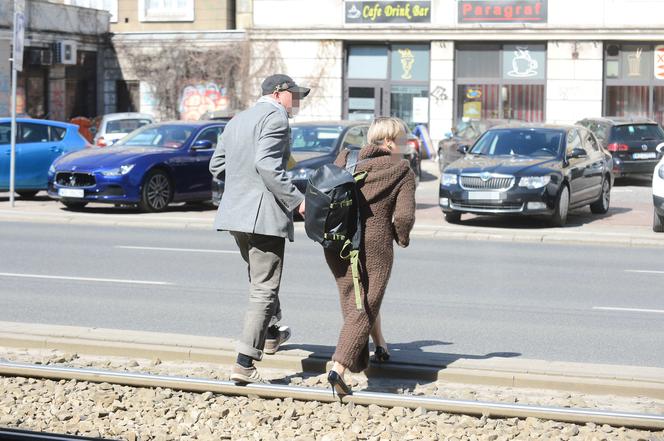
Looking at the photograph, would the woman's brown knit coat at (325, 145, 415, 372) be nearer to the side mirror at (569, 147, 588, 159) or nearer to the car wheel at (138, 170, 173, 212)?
the side mirror at (569, 147, 588, 159)

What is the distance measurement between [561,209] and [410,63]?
19.6 metres

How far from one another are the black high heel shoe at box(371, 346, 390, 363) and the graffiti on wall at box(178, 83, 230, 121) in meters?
31.9

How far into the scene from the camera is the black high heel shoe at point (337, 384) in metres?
6.68

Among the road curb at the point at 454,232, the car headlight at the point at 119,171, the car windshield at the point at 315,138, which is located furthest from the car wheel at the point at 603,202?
the car headlight at the point at 119,171

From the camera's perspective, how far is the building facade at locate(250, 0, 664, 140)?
1388 inches

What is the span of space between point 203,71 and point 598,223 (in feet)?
74.5

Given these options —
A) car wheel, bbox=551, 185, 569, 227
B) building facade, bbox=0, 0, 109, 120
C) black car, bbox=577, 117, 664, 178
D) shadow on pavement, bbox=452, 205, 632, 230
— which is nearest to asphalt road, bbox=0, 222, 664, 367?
car wheel, bbox=551, 185, 569, 227

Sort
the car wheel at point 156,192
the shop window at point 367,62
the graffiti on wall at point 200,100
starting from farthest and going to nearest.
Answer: the graffiti on wall at point 200,100
the shop window at point 367,62
the car wheel at point 156,192

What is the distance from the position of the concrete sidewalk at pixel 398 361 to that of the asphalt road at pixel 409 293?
0.58 metres

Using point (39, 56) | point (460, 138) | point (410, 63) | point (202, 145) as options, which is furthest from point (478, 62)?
point (202, 145)

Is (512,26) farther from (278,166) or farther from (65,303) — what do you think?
(278,166)

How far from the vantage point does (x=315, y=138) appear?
1980cm

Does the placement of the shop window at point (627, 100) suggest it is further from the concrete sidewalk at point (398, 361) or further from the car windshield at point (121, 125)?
the concrete sidewalk at point (398, 361)

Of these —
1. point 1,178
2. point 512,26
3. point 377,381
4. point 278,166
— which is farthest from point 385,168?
point 512,26
